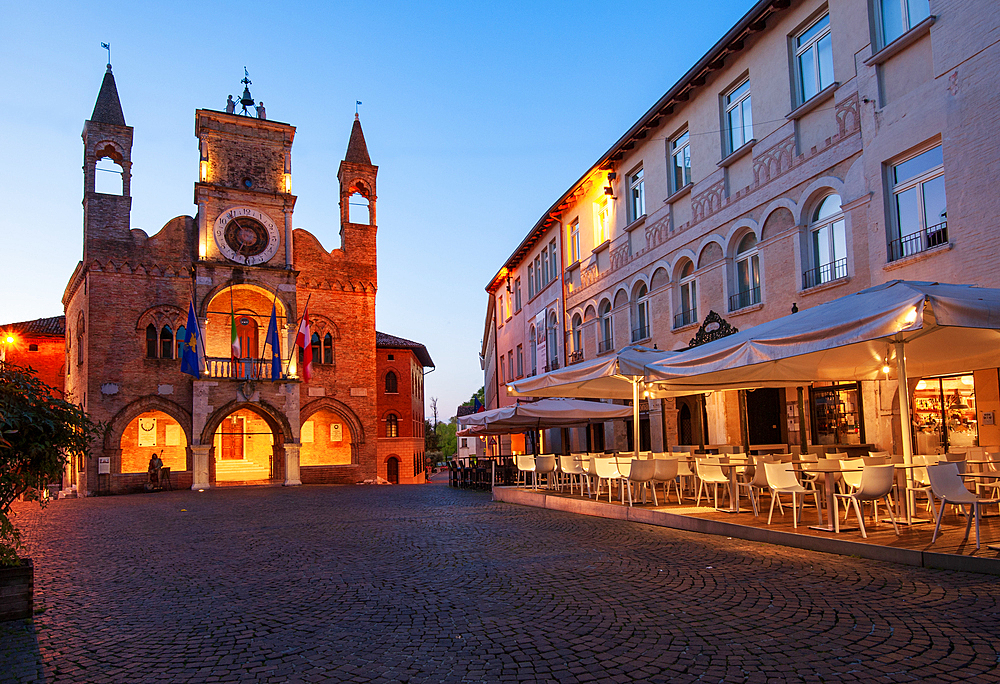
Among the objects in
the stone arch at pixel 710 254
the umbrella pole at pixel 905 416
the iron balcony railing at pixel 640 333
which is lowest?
the umbrella pole at pixel 905 416

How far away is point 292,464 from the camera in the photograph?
99.6 ft

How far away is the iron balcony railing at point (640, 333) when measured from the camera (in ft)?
68.4

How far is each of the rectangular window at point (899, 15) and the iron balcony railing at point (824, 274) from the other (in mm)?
3823

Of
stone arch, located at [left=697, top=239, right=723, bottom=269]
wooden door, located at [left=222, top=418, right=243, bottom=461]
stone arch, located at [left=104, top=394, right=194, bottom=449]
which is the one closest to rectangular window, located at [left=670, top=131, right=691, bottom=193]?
stone arch, located at [left=697, top=239, right=723, bottom=269]

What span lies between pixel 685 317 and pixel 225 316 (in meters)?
20.9

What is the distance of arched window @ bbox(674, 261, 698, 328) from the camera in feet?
60.3

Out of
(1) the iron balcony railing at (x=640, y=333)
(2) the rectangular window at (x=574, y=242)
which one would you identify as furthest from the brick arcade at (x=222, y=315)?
(1) the iron balcony railing at (x=640, y=333)

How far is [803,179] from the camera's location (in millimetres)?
14328

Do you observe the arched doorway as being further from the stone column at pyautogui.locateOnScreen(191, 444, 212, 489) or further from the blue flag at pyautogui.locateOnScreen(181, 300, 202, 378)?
the blue flag at pyautogui.locateOnScreen(181, 300, 202, 378)

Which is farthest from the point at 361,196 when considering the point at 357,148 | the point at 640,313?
the point at 640,313

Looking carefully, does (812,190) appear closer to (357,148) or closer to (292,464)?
(292,464)

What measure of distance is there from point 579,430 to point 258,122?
19.0m

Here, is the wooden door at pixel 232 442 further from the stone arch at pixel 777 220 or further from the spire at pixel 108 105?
the stone arch at pixel 777 220

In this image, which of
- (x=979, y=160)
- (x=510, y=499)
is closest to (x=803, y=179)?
(x=979, y=160)
